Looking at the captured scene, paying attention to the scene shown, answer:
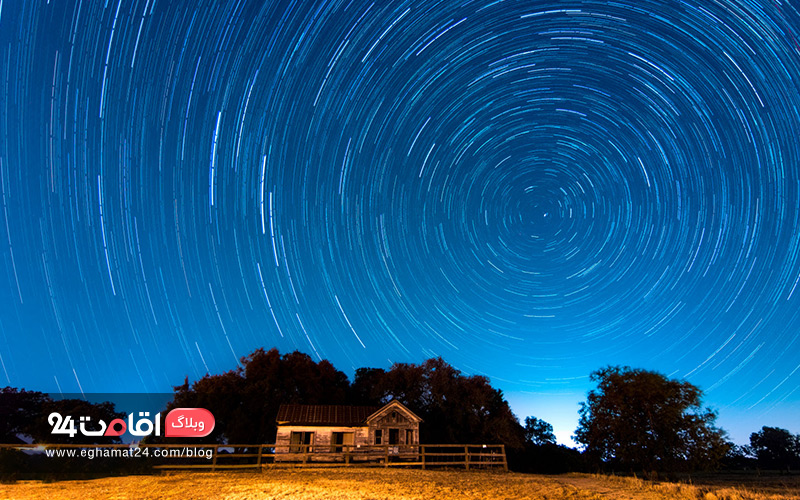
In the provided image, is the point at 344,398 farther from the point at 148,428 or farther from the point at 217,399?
the point at 148,428

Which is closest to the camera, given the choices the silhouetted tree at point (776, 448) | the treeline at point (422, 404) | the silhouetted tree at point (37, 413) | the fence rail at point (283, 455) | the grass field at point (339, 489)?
the grass field at point (339, 489)

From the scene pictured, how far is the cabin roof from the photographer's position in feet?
92.4

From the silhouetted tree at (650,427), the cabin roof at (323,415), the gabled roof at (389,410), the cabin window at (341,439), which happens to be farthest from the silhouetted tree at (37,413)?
the silhouetted tree at (650,427)

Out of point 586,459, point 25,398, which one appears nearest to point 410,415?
point 586,459

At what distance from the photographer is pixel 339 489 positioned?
46.9 feet

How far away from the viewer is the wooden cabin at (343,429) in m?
27.7

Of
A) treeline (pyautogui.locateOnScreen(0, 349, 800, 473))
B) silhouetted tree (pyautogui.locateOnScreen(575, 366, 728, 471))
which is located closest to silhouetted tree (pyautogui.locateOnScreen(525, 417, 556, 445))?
treeline (pyautogui.locateOnScreen(0, 349, 800, 473))

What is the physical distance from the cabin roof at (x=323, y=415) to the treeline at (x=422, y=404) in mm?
7988

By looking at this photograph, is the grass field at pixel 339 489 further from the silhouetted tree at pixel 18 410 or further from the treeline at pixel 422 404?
the silhouetted tree at pixel 18 410

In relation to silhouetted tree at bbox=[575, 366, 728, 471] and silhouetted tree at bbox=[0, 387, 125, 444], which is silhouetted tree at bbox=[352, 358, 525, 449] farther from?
silhouetted tree at bbox=[0, 387, 125, 444]

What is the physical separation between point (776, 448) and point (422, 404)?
77372 mm

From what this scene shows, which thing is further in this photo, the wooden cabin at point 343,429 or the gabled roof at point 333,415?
the gabled roof at point 333,415

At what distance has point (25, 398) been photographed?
3922 cm

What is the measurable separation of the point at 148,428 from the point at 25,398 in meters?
28.6
